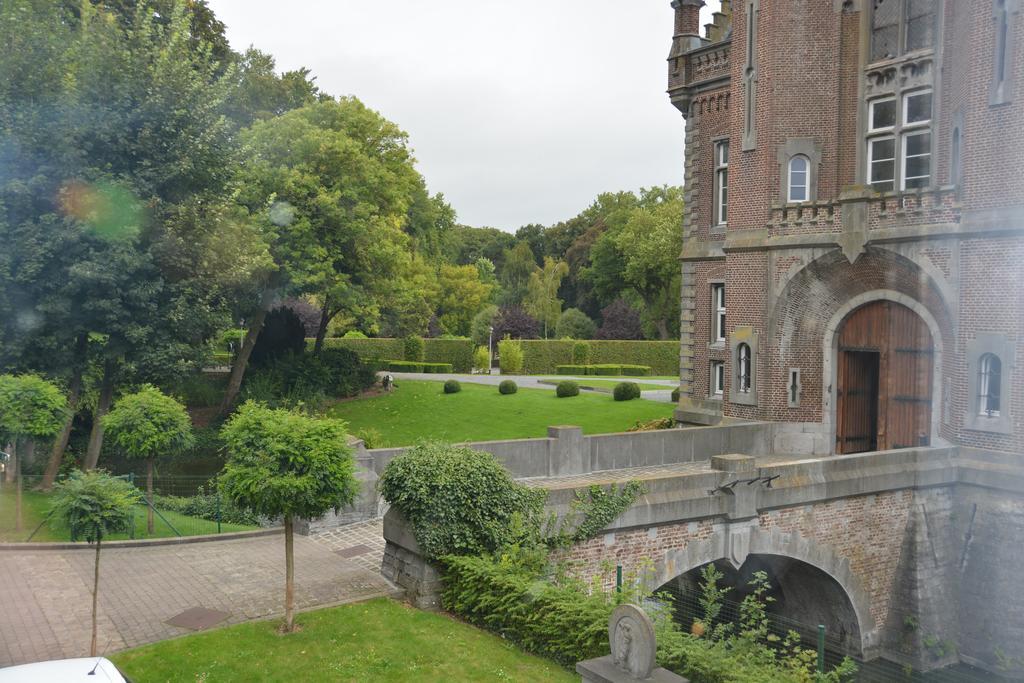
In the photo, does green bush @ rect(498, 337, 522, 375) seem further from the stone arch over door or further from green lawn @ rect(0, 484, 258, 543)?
the stone arch over door

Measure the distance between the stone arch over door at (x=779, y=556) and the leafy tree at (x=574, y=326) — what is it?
5019 centimetres

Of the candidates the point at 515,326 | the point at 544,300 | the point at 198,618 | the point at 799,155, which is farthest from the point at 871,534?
the point at 544,300

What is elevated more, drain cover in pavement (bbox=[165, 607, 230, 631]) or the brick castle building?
the brick castle building

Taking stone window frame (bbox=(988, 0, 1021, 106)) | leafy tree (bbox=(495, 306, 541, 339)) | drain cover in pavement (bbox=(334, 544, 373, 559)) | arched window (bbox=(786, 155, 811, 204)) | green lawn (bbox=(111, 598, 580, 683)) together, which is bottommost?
green lawn (bbox=(111, 598, 580, 683))

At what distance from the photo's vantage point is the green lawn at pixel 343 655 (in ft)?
31.3

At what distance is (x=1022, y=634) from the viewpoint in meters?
15.6

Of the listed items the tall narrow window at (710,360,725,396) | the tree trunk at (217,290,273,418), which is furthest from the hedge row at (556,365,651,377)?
the tall narrow window at (710,360,725,396)

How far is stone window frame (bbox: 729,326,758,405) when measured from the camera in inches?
843

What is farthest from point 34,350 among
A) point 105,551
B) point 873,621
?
point 873,621

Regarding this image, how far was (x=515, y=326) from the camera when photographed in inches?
2350

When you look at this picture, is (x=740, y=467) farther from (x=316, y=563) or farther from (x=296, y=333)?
(x=296, y=333)

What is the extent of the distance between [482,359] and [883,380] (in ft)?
113

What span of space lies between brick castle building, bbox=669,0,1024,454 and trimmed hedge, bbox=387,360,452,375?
102 ft

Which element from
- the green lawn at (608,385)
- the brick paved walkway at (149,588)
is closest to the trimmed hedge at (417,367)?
the green lawn at (608,385)
